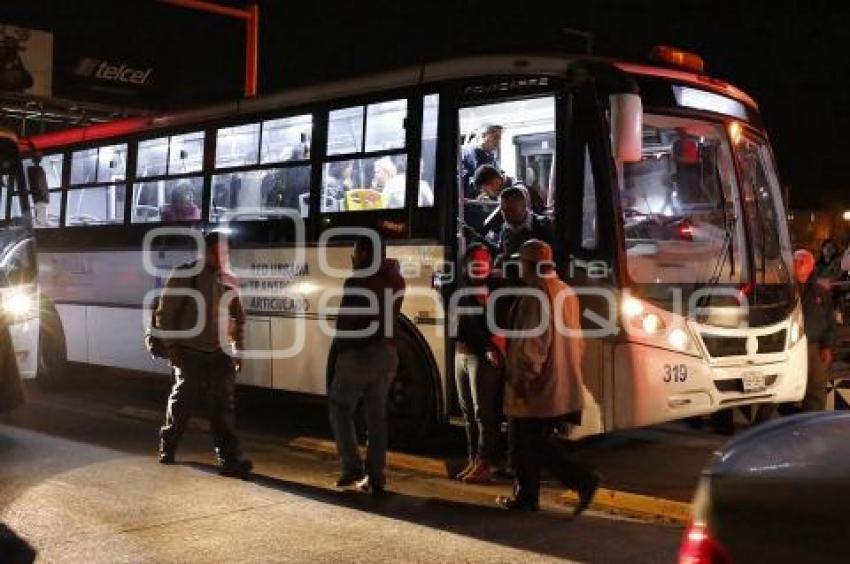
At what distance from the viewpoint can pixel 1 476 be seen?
764cm

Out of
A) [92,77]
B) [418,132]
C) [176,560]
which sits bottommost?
[176,560]

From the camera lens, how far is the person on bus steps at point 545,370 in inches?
254

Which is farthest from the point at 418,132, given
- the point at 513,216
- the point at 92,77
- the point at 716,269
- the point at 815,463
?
the point at 92,77

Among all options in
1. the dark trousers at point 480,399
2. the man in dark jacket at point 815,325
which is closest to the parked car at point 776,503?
the dark trousers at point 480,399

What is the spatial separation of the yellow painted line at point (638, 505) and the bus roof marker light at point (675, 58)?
3508mm

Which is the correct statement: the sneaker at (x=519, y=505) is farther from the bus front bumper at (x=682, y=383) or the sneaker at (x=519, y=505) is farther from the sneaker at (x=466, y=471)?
the bus front bumper at (x=682, y=383)

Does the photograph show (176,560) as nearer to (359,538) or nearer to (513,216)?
(359,538)

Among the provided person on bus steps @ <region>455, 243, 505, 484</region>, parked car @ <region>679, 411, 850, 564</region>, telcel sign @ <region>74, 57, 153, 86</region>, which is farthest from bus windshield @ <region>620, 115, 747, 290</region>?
telcel sign @ <region>74, 57, 153, 86</region>

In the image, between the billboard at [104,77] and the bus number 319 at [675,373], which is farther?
the billboard at [104,77]

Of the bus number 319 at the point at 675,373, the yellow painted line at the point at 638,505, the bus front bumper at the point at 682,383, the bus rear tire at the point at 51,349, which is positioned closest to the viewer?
the yellow painted line at the point at 638,505

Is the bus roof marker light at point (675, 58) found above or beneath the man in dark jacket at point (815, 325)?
above

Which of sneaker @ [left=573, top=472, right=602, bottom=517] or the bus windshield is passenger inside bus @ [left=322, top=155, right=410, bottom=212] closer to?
the bus windshield

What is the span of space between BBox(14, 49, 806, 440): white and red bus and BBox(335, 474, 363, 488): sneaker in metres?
1.33

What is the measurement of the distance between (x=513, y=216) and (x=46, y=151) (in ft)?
25.8
